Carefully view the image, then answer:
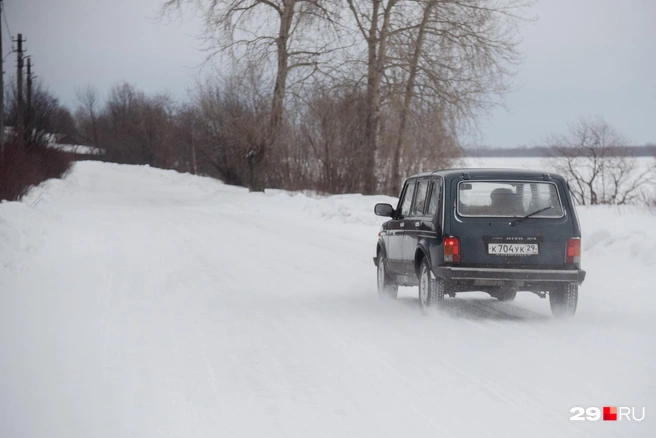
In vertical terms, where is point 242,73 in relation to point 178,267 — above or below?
above

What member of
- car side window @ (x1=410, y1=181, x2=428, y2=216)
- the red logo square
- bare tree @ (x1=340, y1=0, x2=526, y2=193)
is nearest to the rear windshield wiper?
car side window @ (x1=410, y1=181, x2=428, y2=216)

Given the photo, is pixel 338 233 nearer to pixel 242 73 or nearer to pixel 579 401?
pixel 242 73

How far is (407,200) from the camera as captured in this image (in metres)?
11.4

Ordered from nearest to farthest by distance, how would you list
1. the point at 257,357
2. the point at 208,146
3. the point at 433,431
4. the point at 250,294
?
1. the point at 433,431
2. the point at 257,357
3. the point at 250,294
4. the point at 208,146

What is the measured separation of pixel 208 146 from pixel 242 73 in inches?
907

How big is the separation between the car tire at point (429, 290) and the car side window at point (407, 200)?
150cm

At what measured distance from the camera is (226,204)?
3559 centimetres

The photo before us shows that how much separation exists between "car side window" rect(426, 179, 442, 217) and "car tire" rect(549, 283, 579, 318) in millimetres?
1640

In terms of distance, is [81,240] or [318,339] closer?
[318,339]

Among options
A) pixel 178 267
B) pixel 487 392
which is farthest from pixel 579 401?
pixel 178 267

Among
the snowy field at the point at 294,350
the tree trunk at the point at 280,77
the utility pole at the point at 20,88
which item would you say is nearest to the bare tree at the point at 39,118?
the utility pole at the point at 20,88

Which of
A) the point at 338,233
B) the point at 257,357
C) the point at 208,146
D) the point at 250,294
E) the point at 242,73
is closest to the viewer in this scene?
the point at 257,357

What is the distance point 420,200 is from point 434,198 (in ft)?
2.13

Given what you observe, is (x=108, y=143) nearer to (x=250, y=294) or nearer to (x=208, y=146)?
(x=208, y=146)
